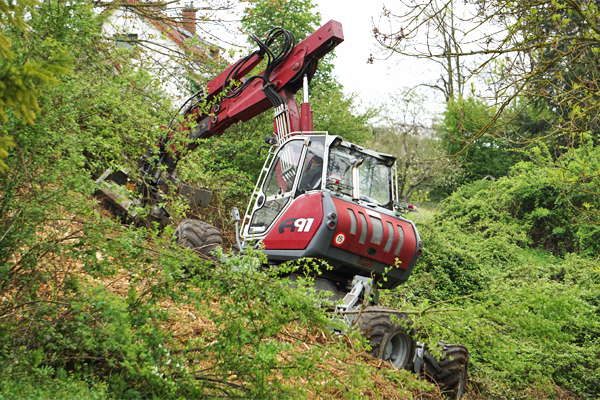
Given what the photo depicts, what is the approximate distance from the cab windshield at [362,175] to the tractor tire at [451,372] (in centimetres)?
216

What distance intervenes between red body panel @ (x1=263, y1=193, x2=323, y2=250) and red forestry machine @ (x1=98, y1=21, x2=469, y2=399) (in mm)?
14

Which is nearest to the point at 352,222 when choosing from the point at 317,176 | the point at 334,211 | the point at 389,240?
the point at 334,211

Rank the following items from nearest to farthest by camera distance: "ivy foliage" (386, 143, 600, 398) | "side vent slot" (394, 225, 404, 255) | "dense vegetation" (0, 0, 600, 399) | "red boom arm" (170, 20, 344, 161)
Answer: "dense vegetation" (0, 0, 600, 399) < "ivy foliage" (386, 143, 600, 398) < "side vent slot" (394, 225, 404, 255) < "red boom arm" (170, 20, 344, 161)

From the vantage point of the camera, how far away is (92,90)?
4207mm

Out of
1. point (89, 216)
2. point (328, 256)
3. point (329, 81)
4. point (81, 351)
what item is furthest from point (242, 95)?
point (329, 81)

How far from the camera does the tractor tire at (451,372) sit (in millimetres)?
5762

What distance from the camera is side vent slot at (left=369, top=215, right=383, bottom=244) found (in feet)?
20.5

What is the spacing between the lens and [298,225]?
6.23 meters

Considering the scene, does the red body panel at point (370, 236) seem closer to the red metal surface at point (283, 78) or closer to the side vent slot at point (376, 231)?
the side vent slot at point (376, 231)

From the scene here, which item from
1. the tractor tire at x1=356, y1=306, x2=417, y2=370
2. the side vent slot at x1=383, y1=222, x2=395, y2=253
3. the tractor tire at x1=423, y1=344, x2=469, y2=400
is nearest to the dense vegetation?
the tractor tire at x1=356, y1=306, x2=417, y2=370

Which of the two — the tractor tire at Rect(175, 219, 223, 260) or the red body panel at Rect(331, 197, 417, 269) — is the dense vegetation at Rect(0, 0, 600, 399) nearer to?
the red body panel at Rect(331, 197, 417, 269)

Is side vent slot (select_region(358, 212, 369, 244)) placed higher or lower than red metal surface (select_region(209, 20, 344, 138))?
lower

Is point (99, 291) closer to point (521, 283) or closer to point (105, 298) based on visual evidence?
point (105, 298)

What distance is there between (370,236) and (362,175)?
103 centimetres
